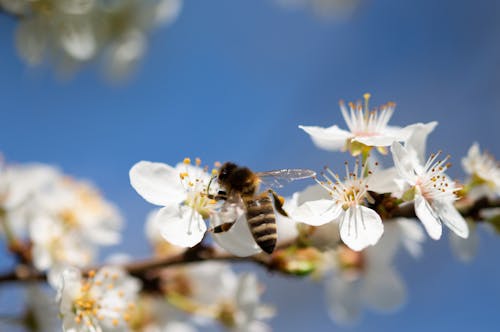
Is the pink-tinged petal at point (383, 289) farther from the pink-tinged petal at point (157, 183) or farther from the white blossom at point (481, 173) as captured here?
the pink-tinged petal at point (157, 183)

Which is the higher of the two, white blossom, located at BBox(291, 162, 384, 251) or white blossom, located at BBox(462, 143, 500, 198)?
white blossom, located at BBox(462, 143, 500, 198)

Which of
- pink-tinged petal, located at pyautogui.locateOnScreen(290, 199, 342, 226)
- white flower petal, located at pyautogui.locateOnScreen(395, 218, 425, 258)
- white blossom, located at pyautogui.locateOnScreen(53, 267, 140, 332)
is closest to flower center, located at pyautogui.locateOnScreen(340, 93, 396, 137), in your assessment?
pink-tinged petal, located at pyautogui.locateOnScreen(290, 199, 342, 226)

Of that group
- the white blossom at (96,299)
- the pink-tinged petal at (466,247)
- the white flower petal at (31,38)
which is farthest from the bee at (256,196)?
the white flower petal at (31,38)

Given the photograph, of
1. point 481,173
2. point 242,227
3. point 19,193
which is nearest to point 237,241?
point 242,227

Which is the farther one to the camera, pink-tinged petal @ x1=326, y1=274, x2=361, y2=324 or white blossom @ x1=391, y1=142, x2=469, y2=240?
pink-tinged petal @ x1=326, y1=274, x2=361, y2=324

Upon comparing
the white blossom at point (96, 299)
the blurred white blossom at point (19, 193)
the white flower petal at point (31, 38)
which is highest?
the white flower petal at point (31, 38)

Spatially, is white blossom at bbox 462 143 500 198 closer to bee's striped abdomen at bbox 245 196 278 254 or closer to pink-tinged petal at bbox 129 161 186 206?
bee's striped abdomen at bbox 245 196 278 254

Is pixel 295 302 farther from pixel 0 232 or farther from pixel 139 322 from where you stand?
pixel 0 232
